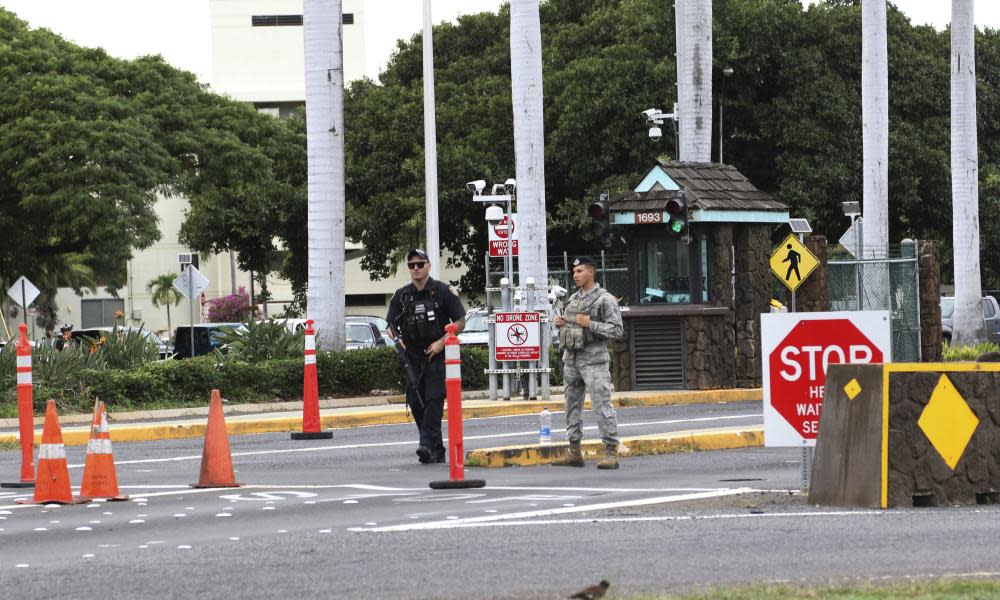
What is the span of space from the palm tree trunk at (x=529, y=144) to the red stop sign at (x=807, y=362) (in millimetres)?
13047

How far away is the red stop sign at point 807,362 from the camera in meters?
11.9

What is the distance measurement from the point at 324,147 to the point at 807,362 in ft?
49.2

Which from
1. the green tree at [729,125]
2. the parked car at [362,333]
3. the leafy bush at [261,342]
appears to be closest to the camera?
the leafy bush at [261,342]

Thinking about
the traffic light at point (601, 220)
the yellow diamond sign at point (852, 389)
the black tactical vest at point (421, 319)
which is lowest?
the yellow diamond sign at point (852, 389)

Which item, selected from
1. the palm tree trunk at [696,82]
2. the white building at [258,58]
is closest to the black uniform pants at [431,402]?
the palm tree trunk at [696,82]

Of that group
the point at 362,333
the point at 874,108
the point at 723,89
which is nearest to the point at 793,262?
the point at 874,108

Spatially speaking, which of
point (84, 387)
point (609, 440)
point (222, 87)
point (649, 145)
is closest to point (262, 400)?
point (84, 387)

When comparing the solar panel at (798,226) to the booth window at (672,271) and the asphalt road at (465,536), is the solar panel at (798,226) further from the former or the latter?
the asphalt road at (465,536)

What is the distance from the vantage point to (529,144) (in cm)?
2505

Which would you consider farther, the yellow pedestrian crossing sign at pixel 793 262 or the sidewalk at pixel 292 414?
the yellow pedestrian crossing sign at pixel 793 262

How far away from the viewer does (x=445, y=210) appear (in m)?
51.0

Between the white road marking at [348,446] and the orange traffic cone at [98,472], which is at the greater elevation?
the orange traffic cone at [98,472]

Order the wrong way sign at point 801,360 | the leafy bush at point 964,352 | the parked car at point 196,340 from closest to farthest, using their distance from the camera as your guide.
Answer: the wrong way sign at point 801,360 → the leafy bush at point 964,352 → the parked car at point 196,340

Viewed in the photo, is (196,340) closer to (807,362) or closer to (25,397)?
(25,397)
